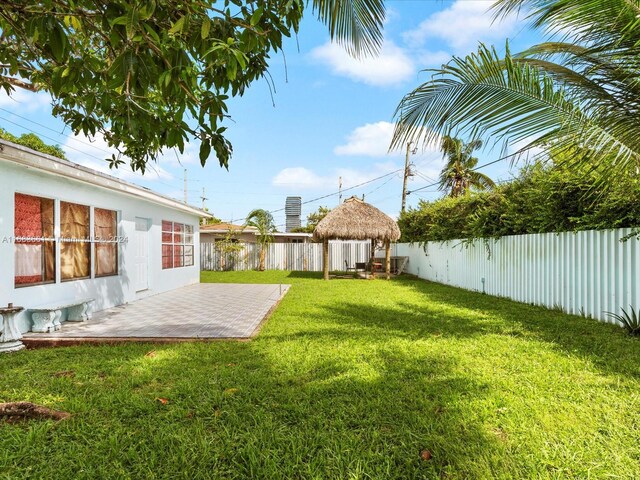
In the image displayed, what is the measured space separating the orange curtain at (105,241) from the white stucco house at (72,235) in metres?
0.02

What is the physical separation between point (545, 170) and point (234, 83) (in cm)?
791

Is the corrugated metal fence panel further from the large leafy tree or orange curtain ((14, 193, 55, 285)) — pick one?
orange curtain ((14, 193, 55, 285))

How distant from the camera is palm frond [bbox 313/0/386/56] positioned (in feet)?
10.8

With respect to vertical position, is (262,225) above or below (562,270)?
above

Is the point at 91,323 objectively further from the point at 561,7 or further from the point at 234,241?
the point at 234,241

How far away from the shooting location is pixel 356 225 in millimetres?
16812

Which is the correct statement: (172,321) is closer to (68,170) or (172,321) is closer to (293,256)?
(68,170)

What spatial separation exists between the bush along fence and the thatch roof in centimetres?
597

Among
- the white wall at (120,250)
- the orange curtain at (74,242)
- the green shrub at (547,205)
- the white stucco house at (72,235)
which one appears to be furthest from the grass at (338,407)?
the orange curtain at (74,242)

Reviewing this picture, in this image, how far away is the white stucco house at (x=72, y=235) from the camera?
19.4 feet

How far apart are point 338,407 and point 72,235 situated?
7.13 m

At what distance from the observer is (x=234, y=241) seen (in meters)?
23.7

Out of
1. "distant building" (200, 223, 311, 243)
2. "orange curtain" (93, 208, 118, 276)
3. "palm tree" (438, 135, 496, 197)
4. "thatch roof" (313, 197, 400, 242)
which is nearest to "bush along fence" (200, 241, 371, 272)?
"distant building" (200, 223, 311, 243)

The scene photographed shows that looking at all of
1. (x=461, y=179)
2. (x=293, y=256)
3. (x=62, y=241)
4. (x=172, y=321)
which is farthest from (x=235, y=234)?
(x=172, y=321)
